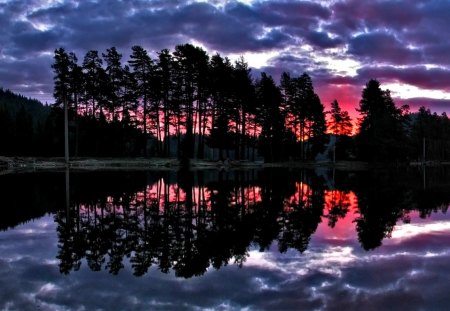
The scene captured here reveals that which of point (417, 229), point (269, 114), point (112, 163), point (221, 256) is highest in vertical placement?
point (269, 114)

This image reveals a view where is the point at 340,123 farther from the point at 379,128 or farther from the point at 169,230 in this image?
the point at 169,230

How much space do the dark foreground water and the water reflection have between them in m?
0.05

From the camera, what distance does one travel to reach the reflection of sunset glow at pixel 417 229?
13102 millimetres

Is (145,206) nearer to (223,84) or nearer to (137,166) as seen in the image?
(137,166)

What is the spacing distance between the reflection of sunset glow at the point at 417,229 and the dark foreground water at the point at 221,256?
0.04 meters

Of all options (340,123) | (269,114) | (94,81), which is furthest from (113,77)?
(340,123)

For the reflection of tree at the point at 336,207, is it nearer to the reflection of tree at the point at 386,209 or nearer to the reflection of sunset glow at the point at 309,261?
the reflection of tree at the point at 386,209

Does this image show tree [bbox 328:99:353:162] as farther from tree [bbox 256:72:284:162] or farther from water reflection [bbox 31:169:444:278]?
water reflection [bbox 31:169:444:278]

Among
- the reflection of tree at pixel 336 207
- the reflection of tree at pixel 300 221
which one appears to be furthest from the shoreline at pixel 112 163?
the reflection of tree at pixel 300 221

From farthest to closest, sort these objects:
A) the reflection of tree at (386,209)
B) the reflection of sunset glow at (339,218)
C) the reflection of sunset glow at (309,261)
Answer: the reflection of sunset glow at (339,218) → the reflection of tree at (386,209) → the reflection of sunset glow at (309,261)

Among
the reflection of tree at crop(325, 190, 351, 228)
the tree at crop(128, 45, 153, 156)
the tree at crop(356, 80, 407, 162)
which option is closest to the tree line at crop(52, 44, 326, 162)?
the tree at crop(128, 45, 153, 156)

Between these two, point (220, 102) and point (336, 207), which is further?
point (220, 102)

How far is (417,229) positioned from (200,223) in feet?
22.3

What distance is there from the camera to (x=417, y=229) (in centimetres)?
1413
